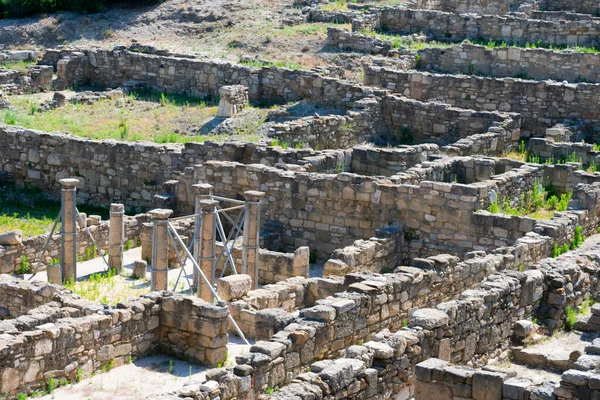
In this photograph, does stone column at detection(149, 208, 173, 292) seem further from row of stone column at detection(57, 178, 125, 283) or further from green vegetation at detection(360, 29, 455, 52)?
green vegetation at detection(360, 29, 455, 52)

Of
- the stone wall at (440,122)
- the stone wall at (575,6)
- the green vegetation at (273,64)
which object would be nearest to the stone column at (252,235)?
the stone wall at (440,122)

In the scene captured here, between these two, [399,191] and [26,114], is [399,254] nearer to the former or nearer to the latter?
[399,191]

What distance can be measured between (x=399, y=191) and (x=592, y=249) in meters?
4.67

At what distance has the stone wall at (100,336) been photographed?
18.5m

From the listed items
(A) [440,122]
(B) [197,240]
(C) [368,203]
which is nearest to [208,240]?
(B) [197,240]

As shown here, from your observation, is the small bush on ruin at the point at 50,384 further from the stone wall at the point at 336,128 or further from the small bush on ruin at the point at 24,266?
the stone wall at the point at 336,128

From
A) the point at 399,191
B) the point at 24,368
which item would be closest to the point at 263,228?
the point at 399,191

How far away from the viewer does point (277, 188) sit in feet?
89.7

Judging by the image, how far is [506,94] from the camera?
34625 mm

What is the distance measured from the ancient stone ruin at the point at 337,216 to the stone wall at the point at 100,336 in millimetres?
34

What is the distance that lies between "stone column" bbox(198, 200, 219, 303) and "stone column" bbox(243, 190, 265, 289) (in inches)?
39.0

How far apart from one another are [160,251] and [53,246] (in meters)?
3.58

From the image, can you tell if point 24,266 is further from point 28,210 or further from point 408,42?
point 408,42

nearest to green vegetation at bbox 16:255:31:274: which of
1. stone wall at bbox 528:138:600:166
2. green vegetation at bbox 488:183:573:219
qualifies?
green vegetation at bbox 488:183:573:219
